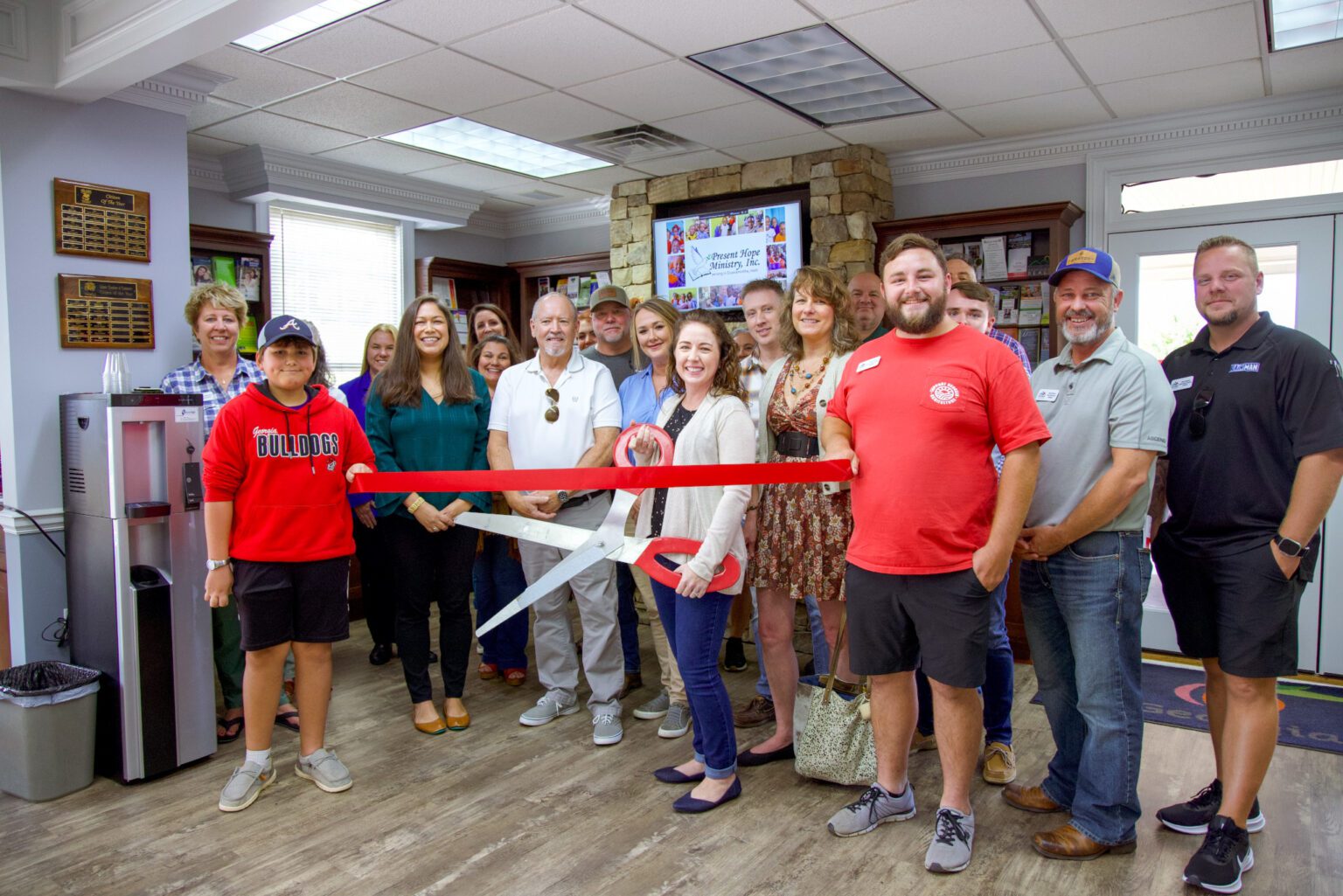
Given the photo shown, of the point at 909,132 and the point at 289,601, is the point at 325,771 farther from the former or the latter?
the point at 909,132

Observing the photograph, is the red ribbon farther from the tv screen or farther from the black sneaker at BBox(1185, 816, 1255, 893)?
the tv screen

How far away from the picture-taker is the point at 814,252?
5.31m

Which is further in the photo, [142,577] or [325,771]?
[142,577]

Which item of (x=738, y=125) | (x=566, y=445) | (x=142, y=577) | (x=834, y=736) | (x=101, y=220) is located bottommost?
(x=834, y=736)

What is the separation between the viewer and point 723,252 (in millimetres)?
5676

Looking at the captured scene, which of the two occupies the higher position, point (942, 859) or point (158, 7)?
point (158, 7)

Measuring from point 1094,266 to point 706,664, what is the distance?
4.56ft

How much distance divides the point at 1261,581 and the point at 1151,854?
0.75m

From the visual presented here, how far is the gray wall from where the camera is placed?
311 centimetres

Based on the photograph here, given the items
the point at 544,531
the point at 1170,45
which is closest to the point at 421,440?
the point at 544,531

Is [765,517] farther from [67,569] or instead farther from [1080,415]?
[67,569]

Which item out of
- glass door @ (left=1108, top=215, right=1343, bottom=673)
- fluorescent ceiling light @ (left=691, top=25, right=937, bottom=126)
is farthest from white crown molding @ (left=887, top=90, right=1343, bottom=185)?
fluorescent ceiling light @ (left=691, top=25, right=937, bottom=126)

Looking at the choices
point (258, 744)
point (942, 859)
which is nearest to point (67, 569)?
point (258, 744)

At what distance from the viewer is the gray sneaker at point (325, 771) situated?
8.59ft
